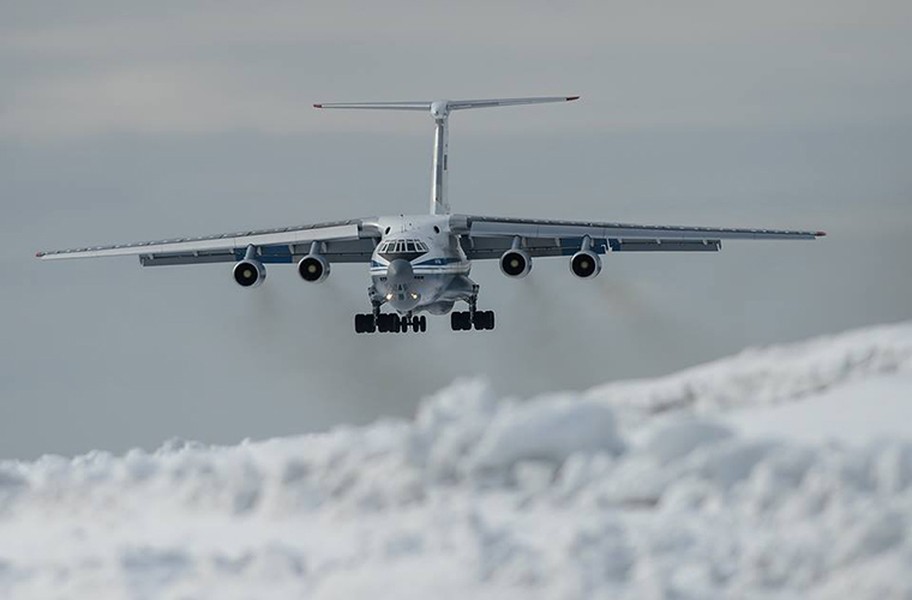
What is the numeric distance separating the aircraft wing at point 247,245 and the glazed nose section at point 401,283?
378cm

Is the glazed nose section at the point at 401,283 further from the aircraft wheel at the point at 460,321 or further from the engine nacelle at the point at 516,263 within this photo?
the aircraft wheel at the point at 460,321

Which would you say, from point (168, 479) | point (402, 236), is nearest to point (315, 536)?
point (168, 479)

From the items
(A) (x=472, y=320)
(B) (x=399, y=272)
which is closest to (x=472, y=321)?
(A) (x=472, y=320)

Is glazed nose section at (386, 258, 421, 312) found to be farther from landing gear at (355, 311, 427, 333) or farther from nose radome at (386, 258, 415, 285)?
landing gear at (355, 311, 427, 333)

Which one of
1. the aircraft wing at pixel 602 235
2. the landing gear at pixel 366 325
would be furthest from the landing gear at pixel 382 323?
the aircraft wing at pixel 602 235

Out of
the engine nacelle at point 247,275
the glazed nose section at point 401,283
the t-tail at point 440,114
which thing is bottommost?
the glazed nose section at point 401,283

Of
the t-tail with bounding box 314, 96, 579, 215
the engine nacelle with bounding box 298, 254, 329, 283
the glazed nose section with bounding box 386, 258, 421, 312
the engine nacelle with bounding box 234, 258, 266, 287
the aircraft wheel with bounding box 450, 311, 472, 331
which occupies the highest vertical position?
the t-tail with bounding box 314, 96, 579, 215

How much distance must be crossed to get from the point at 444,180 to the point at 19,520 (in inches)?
1079

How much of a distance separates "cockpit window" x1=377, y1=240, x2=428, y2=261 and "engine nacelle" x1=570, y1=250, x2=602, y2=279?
3643 mm

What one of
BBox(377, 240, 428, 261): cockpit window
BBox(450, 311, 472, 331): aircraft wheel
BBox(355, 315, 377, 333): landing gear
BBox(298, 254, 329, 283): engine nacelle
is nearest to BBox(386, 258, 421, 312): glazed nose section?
BBox(377, 240, 428, 261): cockpit window

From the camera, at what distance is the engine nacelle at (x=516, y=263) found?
62812 mm

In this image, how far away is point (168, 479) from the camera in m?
46.9

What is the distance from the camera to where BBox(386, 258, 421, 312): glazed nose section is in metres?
59.7

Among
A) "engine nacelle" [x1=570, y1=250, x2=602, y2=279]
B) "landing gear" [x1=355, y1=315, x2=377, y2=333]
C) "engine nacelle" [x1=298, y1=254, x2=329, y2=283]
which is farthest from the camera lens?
"landing gear" [x1=355, y1=315, x2=377, y2=333]
